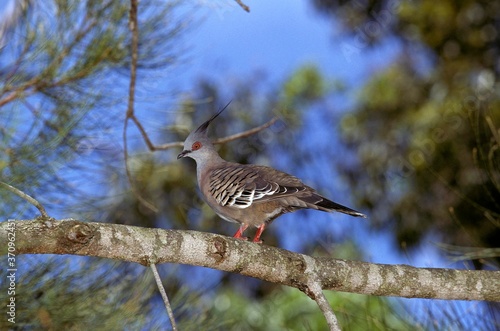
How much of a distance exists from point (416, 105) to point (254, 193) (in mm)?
5103

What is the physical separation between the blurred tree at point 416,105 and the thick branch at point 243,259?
419 cm

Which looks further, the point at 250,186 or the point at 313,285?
the point at 250,186

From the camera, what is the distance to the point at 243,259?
1.71 m

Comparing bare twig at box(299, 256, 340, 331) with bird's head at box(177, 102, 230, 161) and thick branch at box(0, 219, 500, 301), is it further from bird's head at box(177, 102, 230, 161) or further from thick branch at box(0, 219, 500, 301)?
bird's head at box(177, 102, 230, 161)

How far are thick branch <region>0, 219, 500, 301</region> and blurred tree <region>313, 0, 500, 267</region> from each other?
4186mm

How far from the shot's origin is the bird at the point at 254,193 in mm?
1997

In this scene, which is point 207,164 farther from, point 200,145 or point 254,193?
point 254,193

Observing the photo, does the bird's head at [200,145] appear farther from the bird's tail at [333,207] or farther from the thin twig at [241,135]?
the bird's tail at [333,207]

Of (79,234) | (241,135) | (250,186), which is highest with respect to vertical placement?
(79,234)

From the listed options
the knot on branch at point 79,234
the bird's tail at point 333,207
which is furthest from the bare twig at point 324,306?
the knot on branch at point 79,234

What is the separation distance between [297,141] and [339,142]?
1.93 ft

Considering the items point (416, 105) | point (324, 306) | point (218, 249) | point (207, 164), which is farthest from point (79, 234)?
point (416, 105)

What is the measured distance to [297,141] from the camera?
640 cm

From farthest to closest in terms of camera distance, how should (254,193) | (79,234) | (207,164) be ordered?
1. (207,164)
2. (254,193)
3. (79,234)
